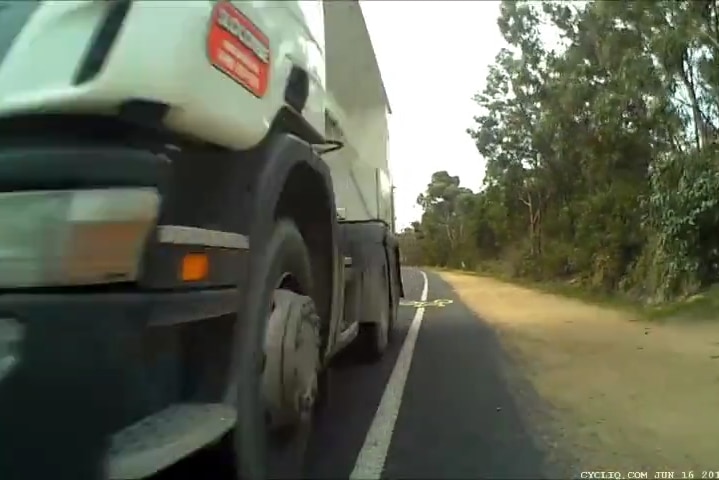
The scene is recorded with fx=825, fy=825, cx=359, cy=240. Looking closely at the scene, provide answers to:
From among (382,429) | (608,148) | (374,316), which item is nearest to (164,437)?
(382,429)

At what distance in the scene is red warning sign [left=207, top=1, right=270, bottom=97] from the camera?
A: 2721 millimetres

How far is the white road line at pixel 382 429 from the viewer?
4.97 meters

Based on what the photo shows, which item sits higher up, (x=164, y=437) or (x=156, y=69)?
(x=156, y=69)

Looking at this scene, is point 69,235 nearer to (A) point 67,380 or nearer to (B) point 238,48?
(A) point 67,380

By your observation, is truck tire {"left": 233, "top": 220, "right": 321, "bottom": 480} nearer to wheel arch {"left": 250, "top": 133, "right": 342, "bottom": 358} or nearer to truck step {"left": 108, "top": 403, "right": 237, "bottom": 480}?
wheel arch {"left": 250, "top": 133, "right": 342, "bottom": 358}

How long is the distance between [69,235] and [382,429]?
407cm

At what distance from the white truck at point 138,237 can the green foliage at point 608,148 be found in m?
4.31

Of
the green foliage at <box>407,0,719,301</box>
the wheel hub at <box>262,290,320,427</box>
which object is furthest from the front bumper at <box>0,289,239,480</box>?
the green foliage at <box>407,0,719,301</box>

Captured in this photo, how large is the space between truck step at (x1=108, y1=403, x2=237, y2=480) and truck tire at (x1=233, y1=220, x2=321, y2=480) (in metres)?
0.25

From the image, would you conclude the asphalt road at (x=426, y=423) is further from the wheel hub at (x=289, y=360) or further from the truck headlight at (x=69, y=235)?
the truck headlight at (x=69, y=235)

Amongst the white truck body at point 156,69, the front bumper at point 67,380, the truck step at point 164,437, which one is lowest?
the truck step at point 164,437

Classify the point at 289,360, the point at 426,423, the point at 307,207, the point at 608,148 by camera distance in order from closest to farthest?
the point at 289,360
the point at 307,207
the point at 426,423
the point at 608,148

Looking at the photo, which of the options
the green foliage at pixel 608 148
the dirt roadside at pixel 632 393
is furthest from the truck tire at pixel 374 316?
the green foliage at pixel 608 148

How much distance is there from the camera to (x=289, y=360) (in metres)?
3.50
